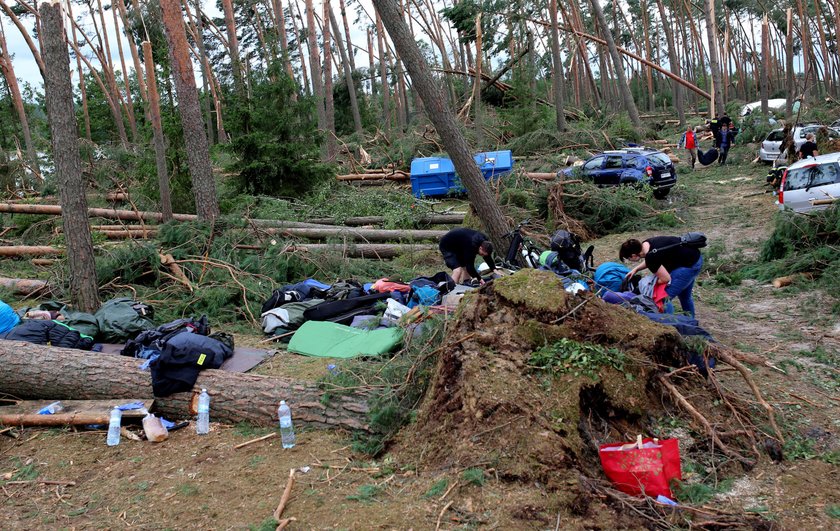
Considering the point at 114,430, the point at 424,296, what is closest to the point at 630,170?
the point at 424,296

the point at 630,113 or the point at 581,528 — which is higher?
the point at 630,113

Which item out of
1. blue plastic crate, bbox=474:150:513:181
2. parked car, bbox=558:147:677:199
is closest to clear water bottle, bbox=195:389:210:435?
parked car, bbox=558:147:677:199

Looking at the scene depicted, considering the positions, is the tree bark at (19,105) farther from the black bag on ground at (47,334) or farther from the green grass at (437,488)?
the green grass at (437,488)

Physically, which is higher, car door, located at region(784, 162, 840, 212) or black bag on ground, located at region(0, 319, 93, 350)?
car door, located at region(784, 162, 840, 212)

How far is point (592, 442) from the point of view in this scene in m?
4.66

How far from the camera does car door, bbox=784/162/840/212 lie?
38.4 feet

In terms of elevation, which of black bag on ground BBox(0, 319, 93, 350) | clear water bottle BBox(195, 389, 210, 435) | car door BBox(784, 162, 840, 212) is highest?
car door BBox(784, 162, 840, 212)

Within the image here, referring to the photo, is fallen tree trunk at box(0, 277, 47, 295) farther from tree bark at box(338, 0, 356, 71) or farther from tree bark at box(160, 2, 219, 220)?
tree bark at box(338, 0, 356, 71)

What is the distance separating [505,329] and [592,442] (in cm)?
116

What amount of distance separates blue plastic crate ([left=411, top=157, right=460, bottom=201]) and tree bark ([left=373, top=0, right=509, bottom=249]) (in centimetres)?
770

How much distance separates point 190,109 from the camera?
12.6 m

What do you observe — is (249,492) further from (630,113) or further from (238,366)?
(630,113)

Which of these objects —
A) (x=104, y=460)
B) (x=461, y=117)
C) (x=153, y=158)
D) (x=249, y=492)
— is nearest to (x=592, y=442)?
(x=249, y=492)

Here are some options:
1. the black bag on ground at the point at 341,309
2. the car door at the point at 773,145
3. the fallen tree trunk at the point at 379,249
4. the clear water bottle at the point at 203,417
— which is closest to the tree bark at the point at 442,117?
the fallen tree trunk at the point at 379,249
